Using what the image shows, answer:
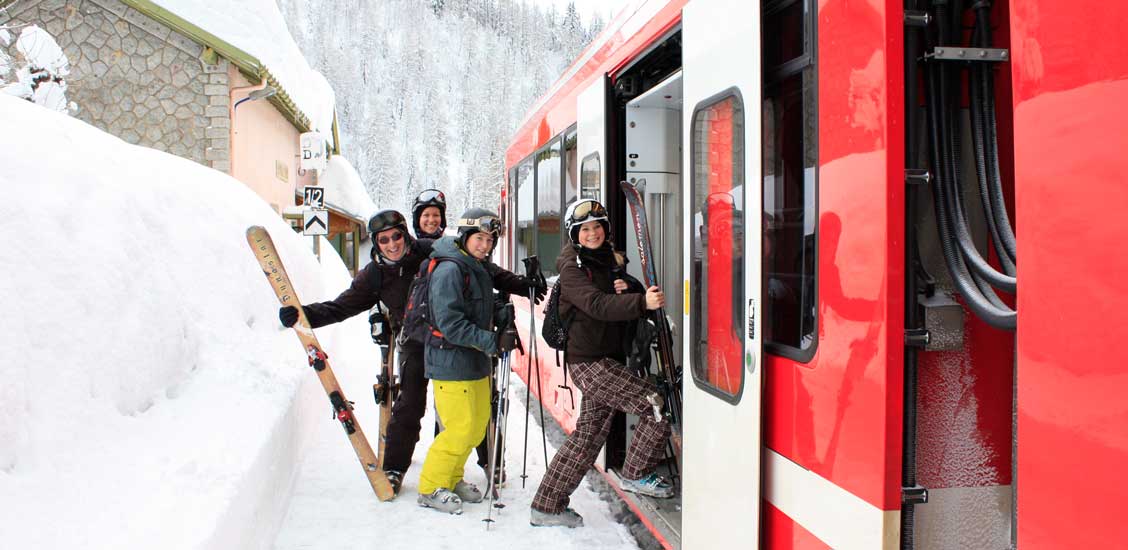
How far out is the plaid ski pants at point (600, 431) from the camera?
420 cm

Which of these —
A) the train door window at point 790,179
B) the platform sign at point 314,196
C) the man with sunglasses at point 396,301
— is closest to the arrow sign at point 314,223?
the platform sign at point 314,196

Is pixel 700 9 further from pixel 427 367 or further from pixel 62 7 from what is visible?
pixel 62 7

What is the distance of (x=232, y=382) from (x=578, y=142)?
259 cm

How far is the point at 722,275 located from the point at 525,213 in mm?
5149

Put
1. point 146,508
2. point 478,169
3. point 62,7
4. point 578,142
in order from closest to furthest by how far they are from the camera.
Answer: point 146,508 → point 578,142 → point 62,7 → point 478,169

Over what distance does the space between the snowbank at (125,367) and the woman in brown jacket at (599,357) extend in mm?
1662

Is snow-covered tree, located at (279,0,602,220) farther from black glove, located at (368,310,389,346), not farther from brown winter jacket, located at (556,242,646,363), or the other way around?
brown winter jacket, located at (556,242,646,363)

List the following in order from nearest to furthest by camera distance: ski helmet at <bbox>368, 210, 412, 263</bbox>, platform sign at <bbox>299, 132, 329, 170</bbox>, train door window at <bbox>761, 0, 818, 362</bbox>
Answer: train door window at <bbox>761, 0, 818, 362</bbox> < ski helmet at <bbox>368, 210, 412, 263</bbox> < platform sign at <bbox>299, 132, 329, 170</bbox>

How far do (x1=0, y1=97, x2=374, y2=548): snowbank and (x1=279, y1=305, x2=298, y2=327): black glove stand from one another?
0.43 metres

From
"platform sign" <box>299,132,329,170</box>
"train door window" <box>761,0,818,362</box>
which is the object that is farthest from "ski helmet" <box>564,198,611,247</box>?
"platform sign" <box>299,132,329,170</box>

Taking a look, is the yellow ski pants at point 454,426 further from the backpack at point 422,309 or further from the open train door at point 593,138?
the open train door at point 593,138

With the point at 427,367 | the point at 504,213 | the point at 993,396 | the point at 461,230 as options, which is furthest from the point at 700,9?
the point at 504,213

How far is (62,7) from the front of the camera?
1617cm

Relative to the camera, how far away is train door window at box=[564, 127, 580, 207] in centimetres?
565
